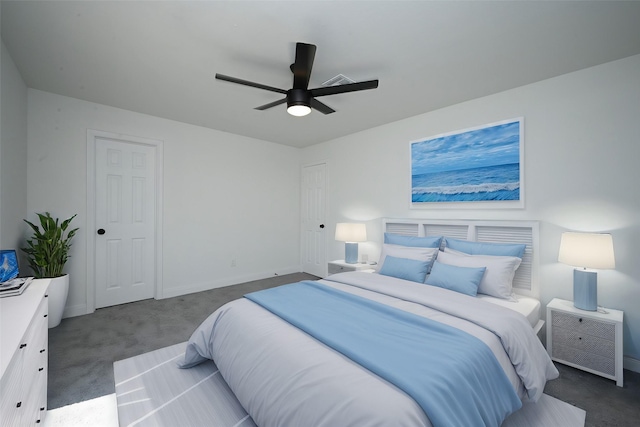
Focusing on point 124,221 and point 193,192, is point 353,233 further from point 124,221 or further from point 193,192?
point 124,221

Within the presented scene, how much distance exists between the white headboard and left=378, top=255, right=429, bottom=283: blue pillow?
714 millimetres

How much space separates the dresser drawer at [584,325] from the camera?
7.11ft

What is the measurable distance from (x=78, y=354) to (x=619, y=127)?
5.10 m

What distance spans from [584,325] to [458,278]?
0.99m

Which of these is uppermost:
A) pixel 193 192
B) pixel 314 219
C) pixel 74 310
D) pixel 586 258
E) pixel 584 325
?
pixel 193 192

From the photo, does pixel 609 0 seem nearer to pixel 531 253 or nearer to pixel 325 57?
pixel 325 57

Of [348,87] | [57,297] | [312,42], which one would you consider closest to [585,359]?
[348,87]

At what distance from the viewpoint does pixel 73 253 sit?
132 inches

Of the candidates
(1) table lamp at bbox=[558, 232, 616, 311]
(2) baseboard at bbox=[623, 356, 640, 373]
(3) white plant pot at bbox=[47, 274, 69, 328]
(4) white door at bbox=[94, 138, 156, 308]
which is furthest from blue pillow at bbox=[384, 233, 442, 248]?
(3) white plant pot at bbox=[47, 274, 69, 328]

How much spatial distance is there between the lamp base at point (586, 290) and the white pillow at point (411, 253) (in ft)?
3.81

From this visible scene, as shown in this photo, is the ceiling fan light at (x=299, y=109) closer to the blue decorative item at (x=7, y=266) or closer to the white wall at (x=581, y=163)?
the white wall at (x=581, y=163)

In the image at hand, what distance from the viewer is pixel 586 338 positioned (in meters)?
2.27


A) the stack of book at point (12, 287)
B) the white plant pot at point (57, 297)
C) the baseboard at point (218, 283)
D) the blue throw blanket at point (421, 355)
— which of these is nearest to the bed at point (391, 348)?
the blue throw blanket at point (421, 355)

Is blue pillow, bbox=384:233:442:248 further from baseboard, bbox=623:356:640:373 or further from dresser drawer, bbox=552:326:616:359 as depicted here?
baseboard, bbox=623:356:640:373
